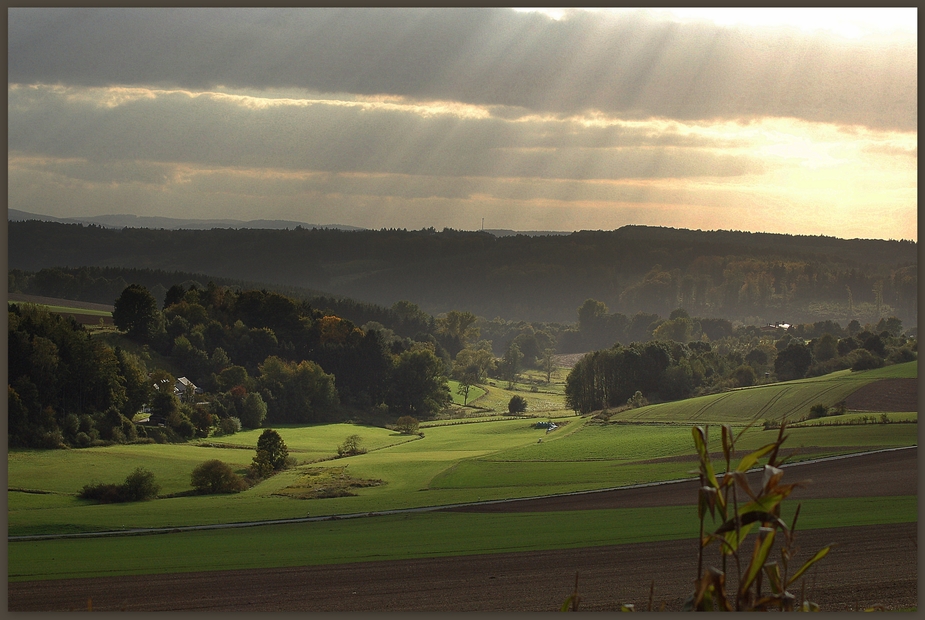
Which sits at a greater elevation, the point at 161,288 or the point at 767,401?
the point at 161,288

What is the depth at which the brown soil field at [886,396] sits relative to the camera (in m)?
34.9

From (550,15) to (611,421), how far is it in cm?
3393

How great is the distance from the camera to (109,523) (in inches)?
923

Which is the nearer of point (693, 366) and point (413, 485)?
point (413, 485)

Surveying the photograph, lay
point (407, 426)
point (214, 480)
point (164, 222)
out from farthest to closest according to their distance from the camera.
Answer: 1. point (407, 426)
2. point (164, 222)
3. point (214, 480)

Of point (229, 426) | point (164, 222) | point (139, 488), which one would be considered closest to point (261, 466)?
point (139, 488)

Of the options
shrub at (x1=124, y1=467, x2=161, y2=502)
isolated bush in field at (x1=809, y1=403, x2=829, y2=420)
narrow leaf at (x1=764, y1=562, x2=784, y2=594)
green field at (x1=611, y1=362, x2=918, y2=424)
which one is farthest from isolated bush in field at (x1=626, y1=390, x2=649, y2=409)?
narrow leaf at (x1=764, y1=562, x2=784, y2=594)

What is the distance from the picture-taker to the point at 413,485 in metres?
31.4

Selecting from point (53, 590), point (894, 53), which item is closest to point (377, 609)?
point (53, 590)

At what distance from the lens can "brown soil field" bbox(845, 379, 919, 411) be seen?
34.9 metres

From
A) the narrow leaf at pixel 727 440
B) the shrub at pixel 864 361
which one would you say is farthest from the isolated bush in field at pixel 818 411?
the narrow leaf at pixel 727 440

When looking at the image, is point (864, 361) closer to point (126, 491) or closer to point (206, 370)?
point (126, 491)

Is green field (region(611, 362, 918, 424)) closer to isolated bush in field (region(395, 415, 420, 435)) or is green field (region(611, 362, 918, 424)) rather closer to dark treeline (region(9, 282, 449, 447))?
isolated bush in field (region(395, 415, 420, 435))

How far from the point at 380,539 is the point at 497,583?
6.01 metres
